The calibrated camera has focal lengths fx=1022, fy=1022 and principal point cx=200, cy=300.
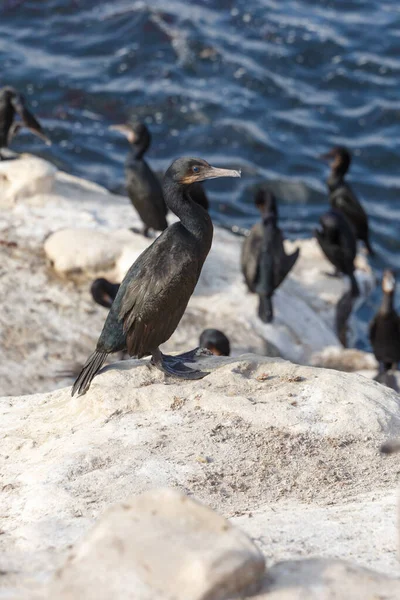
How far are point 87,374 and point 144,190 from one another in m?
4.93

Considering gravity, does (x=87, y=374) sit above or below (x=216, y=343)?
above

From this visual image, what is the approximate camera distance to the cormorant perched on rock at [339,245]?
1038 cm

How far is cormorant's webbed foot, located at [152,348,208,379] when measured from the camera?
5.37 metres

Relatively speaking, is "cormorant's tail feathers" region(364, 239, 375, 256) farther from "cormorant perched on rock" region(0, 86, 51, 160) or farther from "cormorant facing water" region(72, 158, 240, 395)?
"cormorant facing water" region(72, 158, 240, 395)

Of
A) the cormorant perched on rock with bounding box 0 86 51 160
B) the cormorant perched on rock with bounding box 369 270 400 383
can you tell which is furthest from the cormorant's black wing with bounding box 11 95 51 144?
the cormorant perched on rock with bounding box 369 270 400 383

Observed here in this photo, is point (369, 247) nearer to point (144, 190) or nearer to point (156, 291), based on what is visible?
point (144, 190)

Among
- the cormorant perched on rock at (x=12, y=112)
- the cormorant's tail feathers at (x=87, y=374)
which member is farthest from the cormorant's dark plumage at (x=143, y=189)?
the cormorant's tail feathers at (x=87, y=374)

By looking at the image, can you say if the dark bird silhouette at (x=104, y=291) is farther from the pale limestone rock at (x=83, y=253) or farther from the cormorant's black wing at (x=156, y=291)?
the cormorant's black wing at (x=156, y=291)

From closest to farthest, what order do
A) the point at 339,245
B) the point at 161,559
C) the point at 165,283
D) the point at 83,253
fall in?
the point at 161,559, the point at 165,283, the point at 83,253, the point at 339,245

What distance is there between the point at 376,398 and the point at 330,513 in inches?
45.6

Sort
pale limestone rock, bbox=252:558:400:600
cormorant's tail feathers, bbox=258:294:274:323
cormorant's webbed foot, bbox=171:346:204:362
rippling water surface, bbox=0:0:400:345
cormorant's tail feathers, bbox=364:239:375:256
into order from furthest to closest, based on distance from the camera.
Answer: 1. rippling water surface, bbox=0:0:400:345
2. cormorant's tail feathers, bbox=364:239:375:256
3. cormorant's tail feathers, bbox=258:294:274:323
4. cormorant's webbed foot, bbox=171:346:204:362
5. pale limestone rock, bbox=252:558:400:600

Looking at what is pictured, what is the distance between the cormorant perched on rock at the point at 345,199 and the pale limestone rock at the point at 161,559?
8.92 meters

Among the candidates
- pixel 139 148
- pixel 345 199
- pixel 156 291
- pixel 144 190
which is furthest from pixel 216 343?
pixel 345 199

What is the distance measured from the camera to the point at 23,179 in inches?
392
